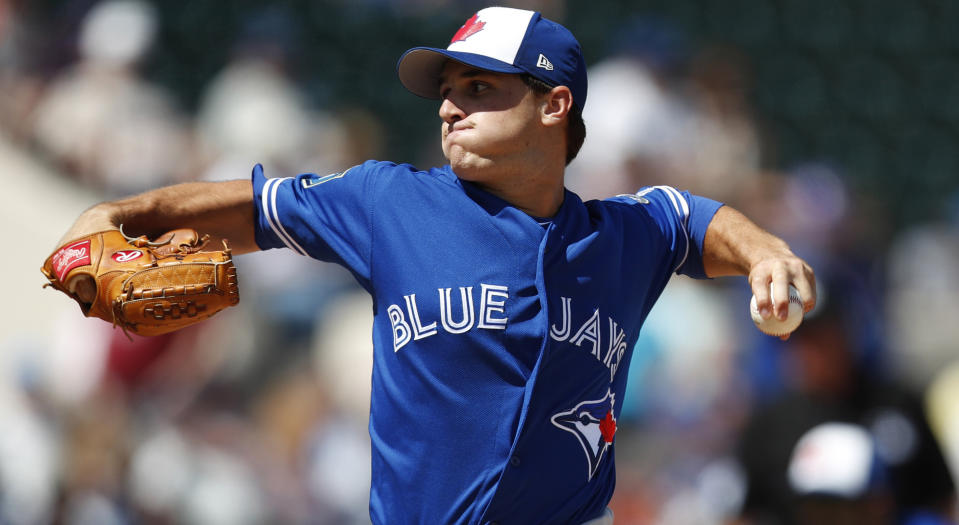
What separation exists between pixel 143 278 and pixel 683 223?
1.34 meters

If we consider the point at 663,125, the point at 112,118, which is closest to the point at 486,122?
the point at 663,125

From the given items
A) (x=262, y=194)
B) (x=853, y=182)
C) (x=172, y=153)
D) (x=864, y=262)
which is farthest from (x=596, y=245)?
(x=853, y=182)

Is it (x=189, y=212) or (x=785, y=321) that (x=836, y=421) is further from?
(x=189, y=212)

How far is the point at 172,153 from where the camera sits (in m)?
8.07

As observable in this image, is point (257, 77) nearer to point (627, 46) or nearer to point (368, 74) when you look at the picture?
point (368, 74)

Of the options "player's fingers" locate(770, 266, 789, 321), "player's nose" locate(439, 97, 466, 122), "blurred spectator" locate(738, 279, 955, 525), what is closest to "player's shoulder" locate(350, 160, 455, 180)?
"player's nose" locate(439, 97, 466, 122)

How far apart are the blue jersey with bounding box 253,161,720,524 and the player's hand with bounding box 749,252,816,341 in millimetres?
365

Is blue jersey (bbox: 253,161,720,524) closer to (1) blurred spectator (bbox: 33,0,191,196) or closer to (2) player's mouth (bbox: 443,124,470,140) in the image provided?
(2) player's mouth (bbox: 443,124,470,140)

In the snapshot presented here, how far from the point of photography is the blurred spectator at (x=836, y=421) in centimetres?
454

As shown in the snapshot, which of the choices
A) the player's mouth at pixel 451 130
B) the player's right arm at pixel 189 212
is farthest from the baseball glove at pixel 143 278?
the player's mouth at pixel 451 130

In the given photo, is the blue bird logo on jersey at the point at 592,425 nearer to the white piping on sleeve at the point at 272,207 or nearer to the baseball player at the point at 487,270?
the baseball player at the point at 487,270

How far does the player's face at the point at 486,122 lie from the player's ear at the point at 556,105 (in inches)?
1.1

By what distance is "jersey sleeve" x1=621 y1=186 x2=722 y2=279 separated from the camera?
3148mm

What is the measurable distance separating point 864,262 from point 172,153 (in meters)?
4.40
